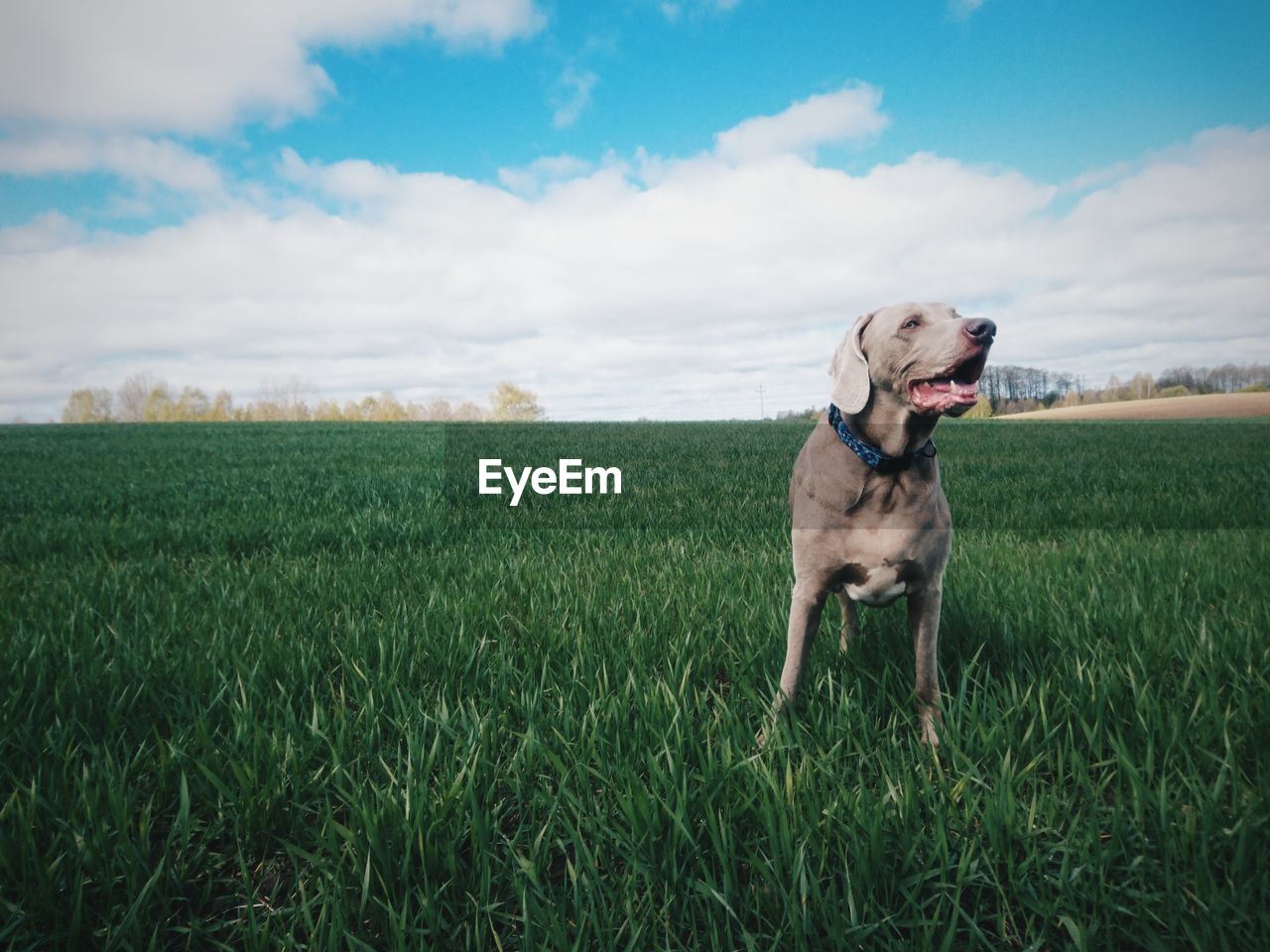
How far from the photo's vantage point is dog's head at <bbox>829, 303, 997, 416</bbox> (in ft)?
6.72

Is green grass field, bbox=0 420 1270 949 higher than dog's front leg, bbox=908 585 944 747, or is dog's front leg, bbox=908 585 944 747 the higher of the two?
dog's front leg, bbox=908 585 944 747

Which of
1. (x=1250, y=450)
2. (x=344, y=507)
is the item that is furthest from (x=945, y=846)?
(x=1250, y=450)

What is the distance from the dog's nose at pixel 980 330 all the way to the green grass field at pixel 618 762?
142cm

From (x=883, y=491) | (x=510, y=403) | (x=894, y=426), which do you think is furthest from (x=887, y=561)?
(x=510, y=403)

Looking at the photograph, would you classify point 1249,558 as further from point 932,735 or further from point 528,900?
point 528,900

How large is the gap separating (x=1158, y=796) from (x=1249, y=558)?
444cm

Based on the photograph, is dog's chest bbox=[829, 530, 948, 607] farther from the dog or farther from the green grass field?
the green grass field

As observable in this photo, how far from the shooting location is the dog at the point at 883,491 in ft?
7.33

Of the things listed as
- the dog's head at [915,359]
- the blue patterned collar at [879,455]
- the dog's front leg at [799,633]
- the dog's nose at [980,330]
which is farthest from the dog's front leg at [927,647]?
the dog's nose at [980,330]

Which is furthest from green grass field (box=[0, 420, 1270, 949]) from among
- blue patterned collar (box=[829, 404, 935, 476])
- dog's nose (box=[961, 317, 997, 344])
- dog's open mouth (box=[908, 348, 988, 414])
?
dog's nose (box=[961, 317, 997, 344])

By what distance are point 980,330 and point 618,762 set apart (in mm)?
1977

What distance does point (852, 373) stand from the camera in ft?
7.56

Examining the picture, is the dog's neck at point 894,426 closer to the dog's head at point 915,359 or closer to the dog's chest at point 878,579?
the dog's head at point 915,359

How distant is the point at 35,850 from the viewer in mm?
1753
